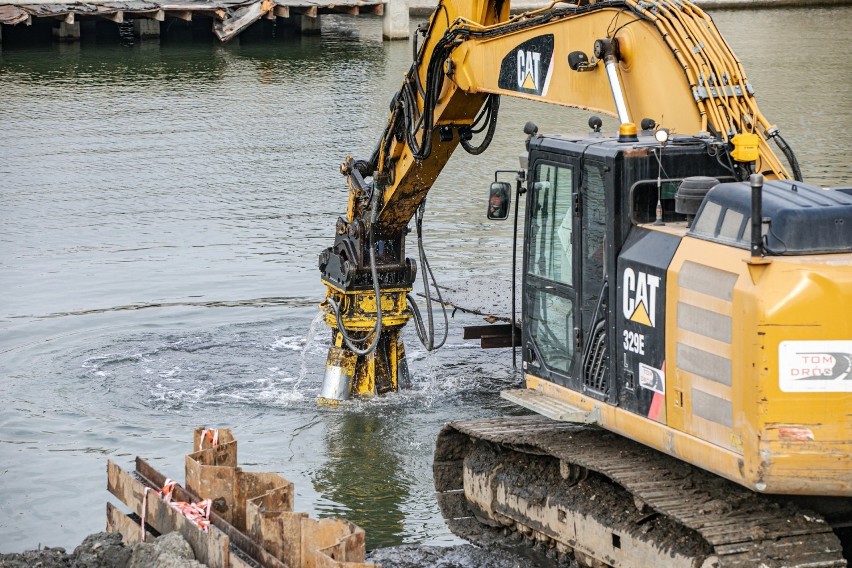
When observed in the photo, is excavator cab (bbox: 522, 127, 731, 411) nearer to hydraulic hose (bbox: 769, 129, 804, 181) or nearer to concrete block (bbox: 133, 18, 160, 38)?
hydraulic hose (bbox: 769, 129, 804, 181)

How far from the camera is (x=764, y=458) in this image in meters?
7.23

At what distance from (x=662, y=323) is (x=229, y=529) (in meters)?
3.09

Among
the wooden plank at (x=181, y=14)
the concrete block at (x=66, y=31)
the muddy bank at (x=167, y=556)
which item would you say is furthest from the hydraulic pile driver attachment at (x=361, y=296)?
the concrete block at (x=66, y=31)

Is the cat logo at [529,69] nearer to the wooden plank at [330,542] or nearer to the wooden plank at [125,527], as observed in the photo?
the wooden plank at [330,542]

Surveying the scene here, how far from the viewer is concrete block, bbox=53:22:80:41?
41.2 metres

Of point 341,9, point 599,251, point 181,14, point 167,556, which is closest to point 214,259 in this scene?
point 167,556

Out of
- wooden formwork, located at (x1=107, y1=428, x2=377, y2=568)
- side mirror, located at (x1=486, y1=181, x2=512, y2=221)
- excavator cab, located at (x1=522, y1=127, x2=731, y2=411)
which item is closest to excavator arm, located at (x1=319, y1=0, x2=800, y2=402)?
excavator cab, located at (x1=522, y1=127, x2=731, y2=411)

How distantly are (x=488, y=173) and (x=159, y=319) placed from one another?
9.54 meters

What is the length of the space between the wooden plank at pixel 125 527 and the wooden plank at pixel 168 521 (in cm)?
9

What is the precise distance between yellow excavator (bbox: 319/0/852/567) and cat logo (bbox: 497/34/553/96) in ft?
0.06

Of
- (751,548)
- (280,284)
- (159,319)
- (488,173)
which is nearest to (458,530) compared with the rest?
(751,548)

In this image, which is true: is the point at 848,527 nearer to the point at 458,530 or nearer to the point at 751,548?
the point at 751,548

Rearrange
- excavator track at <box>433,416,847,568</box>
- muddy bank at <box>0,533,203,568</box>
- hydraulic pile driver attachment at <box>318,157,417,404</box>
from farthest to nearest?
1. hydraulic pile driver attachment at <box>318,157,417,404</box>
2. muddy bank at <box>0,533,203,568</box>
3. excavator track at <box>433,416,847,568</box>

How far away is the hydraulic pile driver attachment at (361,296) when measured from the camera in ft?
45.1
